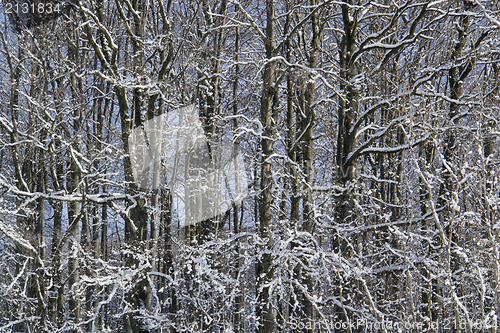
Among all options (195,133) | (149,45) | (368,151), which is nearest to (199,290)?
(195,133)

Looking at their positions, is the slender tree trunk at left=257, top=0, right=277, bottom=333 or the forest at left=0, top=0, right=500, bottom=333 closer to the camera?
the forest at left=0, top=0, right=500, bottom=333

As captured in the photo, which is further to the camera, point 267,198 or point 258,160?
point 258,160

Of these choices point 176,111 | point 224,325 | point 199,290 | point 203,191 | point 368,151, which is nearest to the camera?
point 368,151

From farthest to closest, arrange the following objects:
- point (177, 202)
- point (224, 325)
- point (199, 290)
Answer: point (177, 202), point (224, 325), point (199, 290)

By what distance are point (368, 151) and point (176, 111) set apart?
4.62m

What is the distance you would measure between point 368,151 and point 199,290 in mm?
4016

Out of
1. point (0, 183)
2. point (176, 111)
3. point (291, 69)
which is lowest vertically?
point (0, 183)

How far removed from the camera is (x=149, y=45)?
8078mm

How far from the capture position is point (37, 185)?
12.6 meters

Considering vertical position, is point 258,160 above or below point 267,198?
above

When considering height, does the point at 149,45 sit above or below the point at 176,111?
above

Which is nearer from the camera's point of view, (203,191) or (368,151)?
(368,151)

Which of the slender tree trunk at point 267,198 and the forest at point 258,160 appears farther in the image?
the slender tree trunk at point 267,198

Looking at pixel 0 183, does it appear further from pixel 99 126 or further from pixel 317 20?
pixel 317 20
